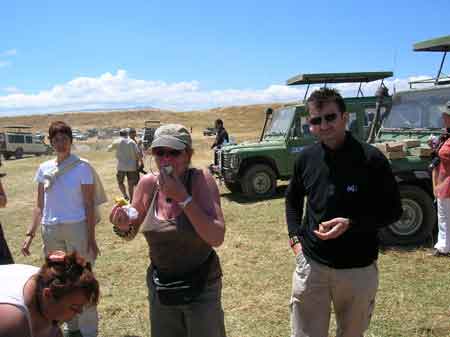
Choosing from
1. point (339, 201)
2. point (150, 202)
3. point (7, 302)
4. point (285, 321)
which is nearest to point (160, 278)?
point (150, 202)

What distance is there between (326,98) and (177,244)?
1058 mm

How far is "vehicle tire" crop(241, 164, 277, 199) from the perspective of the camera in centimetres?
1007

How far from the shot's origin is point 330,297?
8.21 feet

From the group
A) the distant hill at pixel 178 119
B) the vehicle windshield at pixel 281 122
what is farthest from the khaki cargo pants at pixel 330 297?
the distant hill at pixel 178 119

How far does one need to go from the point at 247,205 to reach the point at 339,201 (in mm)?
7208

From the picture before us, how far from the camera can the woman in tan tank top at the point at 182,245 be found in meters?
2.16

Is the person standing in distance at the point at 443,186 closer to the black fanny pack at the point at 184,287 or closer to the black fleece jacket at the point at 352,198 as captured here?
the black fleece jacket at the point at 352,198

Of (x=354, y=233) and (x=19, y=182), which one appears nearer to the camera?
(x=354, y=233)

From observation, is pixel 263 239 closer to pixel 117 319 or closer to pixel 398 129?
pixel 398 129

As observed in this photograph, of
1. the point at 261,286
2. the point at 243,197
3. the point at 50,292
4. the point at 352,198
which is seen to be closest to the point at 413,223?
the point at 261,286

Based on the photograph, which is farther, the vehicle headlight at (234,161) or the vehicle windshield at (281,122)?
the vehicle windshield at (281,122)

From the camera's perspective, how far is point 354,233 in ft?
7.81

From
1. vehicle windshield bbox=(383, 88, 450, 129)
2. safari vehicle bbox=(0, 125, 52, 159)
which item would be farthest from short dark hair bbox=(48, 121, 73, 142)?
safari vehicle bbox=(0, 125, 52, 159)

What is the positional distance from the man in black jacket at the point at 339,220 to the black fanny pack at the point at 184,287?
2.01 ft
